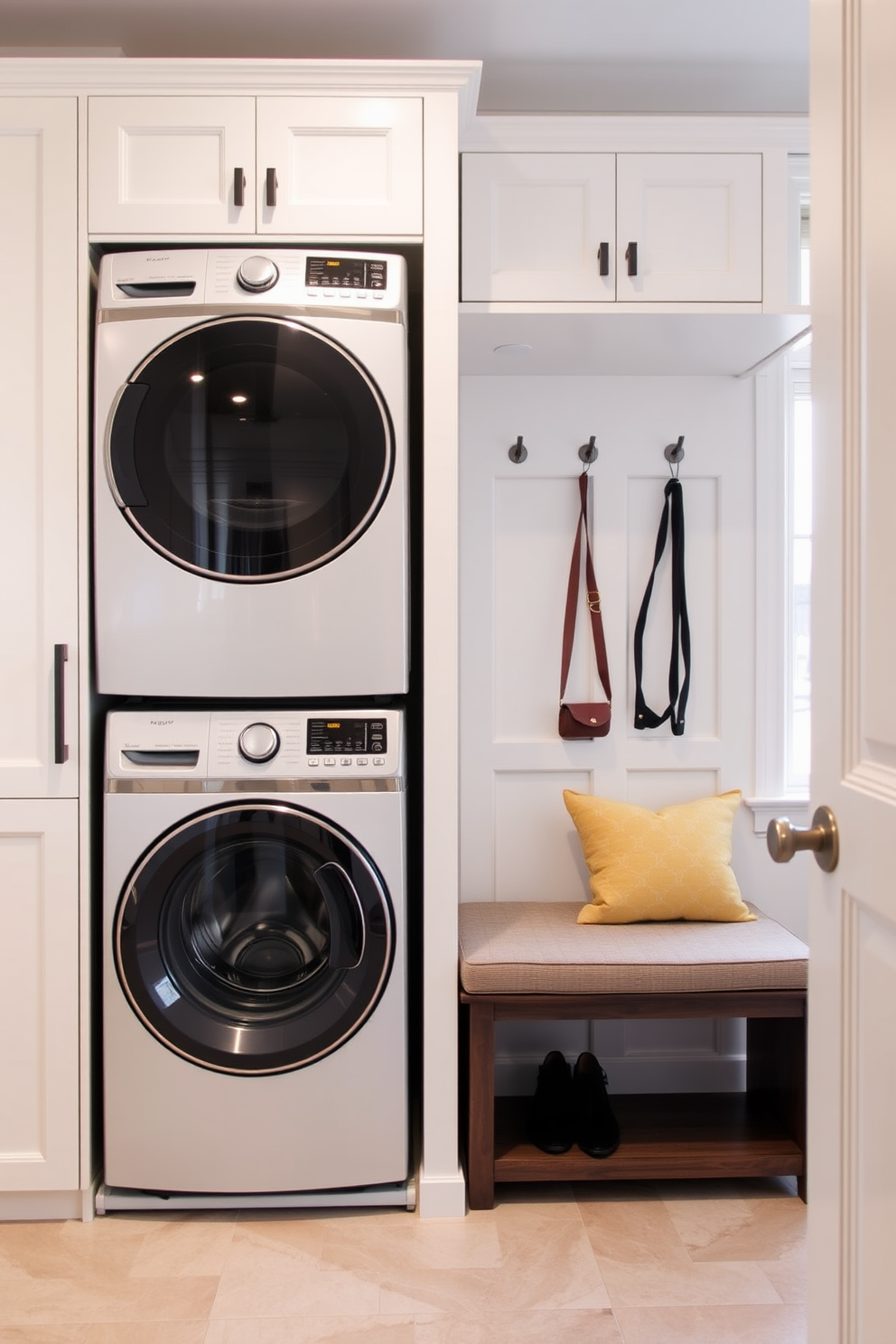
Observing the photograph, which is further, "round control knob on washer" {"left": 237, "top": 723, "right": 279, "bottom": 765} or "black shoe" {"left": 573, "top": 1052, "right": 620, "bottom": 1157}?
"black shoe" {"left": 573, "top": 1052, "right": 620, "bottom": 1157}

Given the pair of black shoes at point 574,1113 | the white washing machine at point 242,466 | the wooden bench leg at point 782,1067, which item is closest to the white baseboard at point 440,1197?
the pair of black shoes at point 574,1113

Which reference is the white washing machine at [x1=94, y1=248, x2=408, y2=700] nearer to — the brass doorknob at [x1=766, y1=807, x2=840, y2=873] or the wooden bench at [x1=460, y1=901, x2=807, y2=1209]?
the wooden bench at [x1=460, y1=901, x2=807, y2=1209]

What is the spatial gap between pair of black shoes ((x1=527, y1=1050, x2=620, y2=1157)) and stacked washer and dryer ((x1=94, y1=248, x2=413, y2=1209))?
375mm

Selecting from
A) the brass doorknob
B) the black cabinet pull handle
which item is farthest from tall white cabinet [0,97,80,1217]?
the brass doorknob

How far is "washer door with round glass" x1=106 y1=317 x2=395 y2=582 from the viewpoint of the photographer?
6.77 ft

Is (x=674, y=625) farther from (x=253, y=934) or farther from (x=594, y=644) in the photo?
(x=253, y=934)

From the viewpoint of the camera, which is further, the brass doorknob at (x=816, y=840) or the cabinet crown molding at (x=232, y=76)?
the cabinet crown molding at (x=232, y=76)

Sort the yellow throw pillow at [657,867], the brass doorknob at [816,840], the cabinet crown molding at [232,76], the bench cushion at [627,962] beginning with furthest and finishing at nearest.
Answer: the yellow throw pillow at [657,867] → the bench cushion at [627,962] → the cabinet crown molding at [232,76] → the brass doorknob at [816,840]

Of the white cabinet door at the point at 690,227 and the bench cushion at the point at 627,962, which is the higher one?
the white cabinet door at the point at 690,227

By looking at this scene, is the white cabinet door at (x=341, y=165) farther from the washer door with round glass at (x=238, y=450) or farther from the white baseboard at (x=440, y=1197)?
the white baseboard at (x=440, y=1197)

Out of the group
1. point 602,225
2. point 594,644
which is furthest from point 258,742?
point 602,225

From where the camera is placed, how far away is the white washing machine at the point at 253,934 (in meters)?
2.07

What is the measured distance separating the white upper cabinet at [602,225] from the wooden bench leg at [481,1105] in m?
1.59

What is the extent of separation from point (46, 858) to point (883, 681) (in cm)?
173
